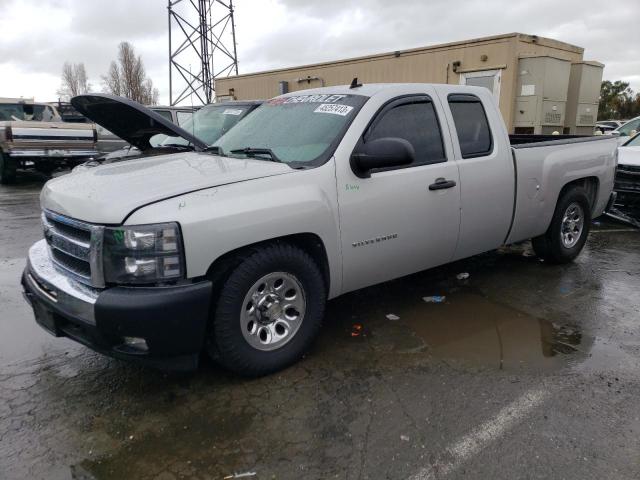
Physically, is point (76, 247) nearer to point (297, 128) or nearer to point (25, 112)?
point (297, 128)

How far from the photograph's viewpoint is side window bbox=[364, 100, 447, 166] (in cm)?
380

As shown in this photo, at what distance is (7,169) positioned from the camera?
40.4 ft

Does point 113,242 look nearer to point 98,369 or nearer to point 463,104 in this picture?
point 98,369

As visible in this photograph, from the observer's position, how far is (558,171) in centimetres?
511

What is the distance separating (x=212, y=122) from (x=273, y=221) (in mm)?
5106

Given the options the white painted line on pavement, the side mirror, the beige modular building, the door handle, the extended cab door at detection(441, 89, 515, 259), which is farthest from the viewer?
the beige modular building

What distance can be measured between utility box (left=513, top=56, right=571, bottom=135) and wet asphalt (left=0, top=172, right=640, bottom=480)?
25.9 feet

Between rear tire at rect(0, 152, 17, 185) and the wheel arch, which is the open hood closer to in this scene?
the wheel arch

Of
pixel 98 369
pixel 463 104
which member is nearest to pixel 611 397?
pixel 463 104

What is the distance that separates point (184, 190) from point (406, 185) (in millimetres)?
1682

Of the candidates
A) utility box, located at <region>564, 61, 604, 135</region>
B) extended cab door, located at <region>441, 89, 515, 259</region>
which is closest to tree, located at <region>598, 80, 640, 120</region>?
utility box, located at <region>564, 61, 604, 135</region>

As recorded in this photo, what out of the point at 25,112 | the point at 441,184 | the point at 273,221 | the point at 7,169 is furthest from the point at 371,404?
the point at 25,112

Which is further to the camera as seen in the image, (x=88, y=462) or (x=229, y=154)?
(x=229, y=154)

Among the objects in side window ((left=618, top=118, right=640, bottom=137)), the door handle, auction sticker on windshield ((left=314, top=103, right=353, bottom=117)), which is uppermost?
auction sticker on windshield ((left=314, top=103, right=353, bottom=117))
